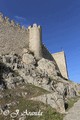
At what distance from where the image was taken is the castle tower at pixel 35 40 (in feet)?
102

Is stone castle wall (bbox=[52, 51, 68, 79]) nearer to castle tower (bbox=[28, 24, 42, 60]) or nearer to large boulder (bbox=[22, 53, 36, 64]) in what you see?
castle tower (bbox=[28, 24, 42, 60])

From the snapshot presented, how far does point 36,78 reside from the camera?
2297 cm

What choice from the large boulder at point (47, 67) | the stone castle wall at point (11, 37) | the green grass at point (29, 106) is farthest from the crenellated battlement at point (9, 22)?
the green grass at point (29, 106)

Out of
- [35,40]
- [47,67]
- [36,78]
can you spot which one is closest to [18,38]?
[35,40]

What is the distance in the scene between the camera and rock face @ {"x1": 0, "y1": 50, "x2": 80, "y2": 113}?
58.0ft

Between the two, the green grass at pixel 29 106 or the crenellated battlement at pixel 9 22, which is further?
the crenellated battlement at pixel 9 22

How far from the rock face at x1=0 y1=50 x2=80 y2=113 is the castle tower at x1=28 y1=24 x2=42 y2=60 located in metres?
2.61

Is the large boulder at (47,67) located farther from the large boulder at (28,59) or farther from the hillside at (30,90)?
the large boulder at (28,59)

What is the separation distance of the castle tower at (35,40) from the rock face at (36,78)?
8.56 feet

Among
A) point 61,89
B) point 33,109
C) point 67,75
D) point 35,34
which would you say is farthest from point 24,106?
point 67,75

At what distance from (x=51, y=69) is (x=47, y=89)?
689cm

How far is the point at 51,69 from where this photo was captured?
28016 millimetres

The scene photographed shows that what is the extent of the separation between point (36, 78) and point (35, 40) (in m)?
9.99

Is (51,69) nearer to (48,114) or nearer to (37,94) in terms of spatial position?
(37,94)
